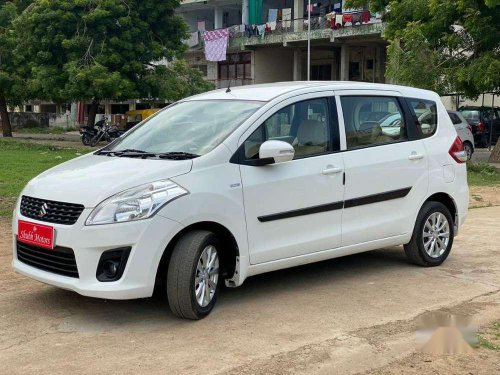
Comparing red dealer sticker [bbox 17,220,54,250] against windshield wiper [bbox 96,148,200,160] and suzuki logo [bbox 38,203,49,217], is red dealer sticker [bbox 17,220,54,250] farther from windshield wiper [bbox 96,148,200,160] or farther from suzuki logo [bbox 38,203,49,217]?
windshield wiper [bbox 96,148,200,160]

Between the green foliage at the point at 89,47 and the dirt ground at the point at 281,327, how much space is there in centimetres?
2092

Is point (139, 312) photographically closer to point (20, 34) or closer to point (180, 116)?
point (180, 116)

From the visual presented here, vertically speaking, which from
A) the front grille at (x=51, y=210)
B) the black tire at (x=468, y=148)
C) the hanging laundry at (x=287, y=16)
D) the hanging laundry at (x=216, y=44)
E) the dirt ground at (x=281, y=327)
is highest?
the hanging laundry at (x=287, y=16)

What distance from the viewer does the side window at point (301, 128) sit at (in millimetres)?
A: 5625

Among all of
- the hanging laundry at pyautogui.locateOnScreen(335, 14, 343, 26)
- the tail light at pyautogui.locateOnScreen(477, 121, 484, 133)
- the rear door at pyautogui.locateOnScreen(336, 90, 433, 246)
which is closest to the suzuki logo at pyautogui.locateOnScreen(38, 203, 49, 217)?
the rear door at pyautogui.locateOnScreen(336, 90, 433, 246)

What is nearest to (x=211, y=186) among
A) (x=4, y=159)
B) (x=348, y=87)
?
(x=348, y=87)

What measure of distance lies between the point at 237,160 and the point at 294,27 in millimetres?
38913

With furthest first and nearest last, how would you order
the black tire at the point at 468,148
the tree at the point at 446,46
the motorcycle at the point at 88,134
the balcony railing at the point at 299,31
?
1. the balcony railing at the point at 299,31
2. the motorcycle at the point at 88,134
3. the black tire at the point at 468,148
4. the tree at the point at 446,46

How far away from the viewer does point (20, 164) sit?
697 inches

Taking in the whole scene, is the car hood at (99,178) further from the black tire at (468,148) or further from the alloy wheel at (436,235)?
the black tire at (468,148)

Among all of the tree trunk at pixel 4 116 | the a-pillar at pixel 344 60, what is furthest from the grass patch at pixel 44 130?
the a-pillar at pixel 344 60

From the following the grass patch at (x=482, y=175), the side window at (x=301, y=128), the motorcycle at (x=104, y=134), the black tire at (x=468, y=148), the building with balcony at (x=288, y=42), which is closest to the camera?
the side window at (x=301, y=128)

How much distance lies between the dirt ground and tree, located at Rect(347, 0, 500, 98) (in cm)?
1199

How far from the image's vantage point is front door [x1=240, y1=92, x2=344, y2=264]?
17.7ft
